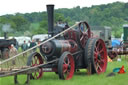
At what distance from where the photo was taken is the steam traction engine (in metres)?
9.67

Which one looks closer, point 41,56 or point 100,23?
point 41,56

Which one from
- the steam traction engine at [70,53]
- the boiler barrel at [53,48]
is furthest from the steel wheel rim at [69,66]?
the boiler barrel at [53,48]

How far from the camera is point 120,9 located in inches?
4161

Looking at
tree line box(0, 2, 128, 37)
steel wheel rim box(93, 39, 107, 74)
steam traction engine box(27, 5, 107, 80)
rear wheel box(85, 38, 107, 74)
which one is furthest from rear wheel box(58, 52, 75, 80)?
tree line box(0, 2, 128, 37)

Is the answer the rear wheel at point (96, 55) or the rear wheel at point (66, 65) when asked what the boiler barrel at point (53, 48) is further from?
the rear wheel at point (96, 55)

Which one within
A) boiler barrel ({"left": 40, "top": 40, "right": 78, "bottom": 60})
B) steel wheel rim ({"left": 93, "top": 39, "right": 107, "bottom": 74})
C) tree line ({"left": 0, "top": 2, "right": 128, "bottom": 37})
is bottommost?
tree line ({"left": 0, "top": 2, "right": 128, "bottom": 37})

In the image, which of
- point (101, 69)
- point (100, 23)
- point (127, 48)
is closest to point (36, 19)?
point (100, 23)

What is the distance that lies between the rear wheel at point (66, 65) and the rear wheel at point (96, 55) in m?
0.88

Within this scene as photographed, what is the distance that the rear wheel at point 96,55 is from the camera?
10664mm

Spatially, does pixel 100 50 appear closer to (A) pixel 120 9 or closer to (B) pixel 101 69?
(B) pixel 101 69

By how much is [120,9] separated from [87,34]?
96.6m

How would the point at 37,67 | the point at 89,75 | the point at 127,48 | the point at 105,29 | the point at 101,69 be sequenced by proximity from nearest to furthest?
the point at 37,67, the point at 89,75, the point at 101,69, the point at 127,48, the point at 105,29

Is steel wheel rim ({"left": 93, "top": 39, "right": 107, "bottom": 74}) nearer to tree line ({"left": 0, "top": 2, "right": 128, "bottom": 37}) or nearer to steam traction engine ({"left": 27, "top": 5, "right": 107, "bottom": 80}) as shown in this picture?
steam traction engine ({"left": 27, "top": 5, "right": 107, "bottom": 80})

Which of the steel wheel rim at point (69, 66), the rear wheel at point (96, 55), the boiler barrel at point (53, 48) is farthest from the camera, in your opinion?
the rear wheel at point (96, 55)
